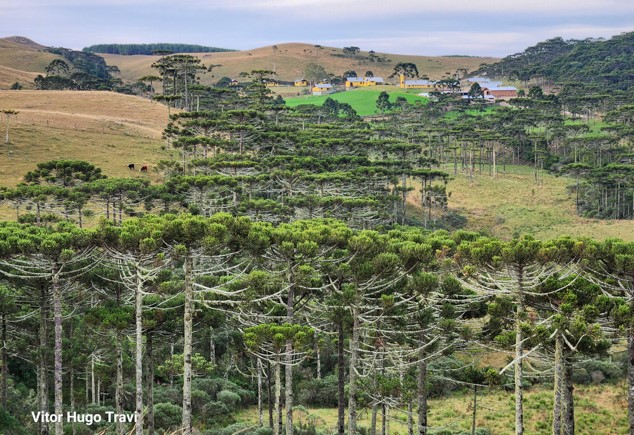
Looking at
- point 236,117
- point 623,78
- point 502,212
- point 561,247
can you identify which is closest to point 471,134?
point 502,212

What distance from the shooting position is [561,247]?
62.1 ft

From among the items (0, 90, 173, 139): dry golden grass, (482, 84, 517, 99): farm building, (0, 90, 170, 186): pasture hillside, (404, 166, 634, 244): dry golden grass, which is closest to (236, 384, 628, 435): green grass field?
(404, 166, 634, 244): dry golden grass

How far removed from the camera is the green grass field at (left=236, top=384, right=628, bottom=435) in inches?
1051

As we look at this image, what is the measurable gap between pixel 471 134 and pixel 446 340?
69.2 m

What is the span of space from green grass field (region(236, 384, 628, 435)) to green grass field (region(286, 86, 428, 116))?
104 m

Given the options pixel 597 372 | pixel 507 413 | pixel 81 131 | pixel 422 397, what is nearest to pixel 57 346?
pixel 422 397

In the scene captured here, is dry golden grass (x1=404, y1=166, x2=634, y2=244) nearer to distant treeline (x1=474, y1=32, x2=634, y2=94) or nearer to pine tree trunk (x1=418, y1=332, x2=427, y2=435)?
pine tree trunk (x1=418, y1=332, x2=427, y2=435)

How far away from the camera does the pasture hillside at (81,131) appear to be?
64500mm

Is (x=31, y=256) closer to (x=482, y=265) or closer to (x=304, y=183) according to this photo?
(x=482, y=265)

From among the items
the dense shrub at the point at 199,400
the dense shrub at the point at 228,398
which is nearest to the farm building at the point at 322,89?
the dense shrub at the point at 228,398

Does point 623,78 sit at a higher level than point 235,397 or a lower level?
higher

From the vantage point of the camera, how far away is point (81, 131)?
76.9m

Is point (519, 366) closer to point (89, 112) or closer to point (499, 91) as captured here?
point (89, 112)

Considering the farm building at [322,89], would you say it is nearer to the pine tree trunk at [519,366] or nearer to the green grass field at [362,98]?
the green grass field at [362,98]
